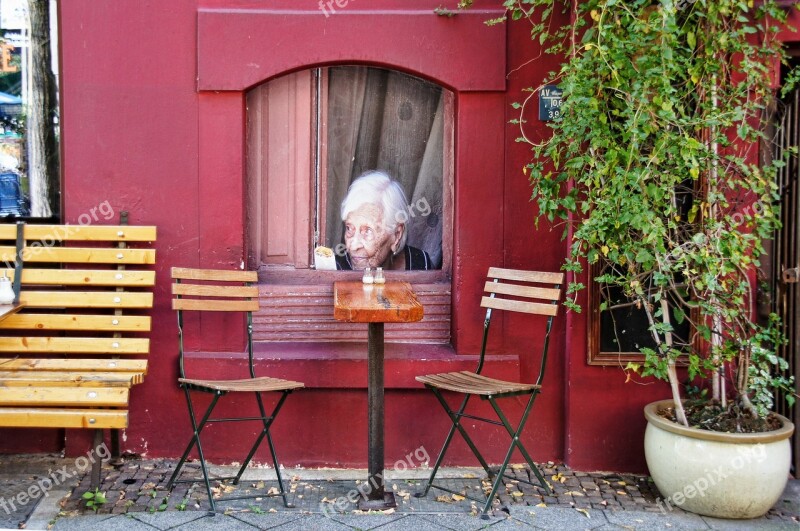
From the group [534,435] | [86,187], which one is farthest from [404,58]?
[534,435]

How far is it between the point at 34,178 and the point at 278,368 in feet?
6.68

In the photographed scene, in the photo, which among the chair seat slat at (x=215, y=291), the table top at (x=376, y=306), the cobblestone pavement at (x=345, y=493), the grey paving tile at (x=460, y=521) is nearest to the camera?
the table top at (x=376, y=306)

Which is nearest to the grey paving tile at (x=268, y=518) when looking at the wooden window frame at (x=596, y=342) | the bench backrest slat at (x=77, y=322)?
the bench backrest slat at (x=77, y=322)

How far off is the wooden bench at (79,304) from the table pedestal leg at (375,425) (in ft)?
4.42

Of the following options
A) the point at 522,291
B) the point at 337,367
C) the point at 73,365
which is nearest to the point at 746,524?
the point at 522,291

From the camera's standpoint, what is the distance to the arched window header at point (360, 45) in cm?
532

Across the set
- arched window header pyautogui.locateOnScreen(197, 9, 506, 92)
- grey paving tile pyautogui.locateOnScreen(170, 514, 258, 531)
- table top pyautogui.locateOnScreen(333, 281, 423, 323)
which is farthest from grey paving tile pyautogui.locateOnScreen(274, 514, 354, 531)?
arched window header pyautogui.locateOnScreen(197, 9, 506, 92)

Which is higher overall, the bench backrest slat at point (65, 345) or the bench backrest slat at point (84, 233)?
the bench backrest slat at point (84, 233)

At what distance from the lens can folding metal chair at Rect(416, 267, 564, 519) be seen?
4.76 metres

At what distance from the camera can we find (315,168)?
579 centimetres

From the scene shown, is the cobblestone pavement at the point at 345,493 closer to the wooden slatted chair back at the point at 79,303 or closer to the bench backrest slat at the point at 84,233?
the wooden slatted chair back at the point at 79,303

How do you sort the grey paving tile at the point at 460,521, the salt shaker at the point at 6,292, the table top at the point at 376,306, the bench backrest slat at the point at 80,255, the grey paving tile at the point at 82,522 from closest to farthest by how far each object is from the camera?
the table top at the point at 376,306 → the grey paving tile at the point at 82,522 → the grey paving tile at the point at 460,521 → the salt shaker at the point at 6,292 → the bench backrest slat at the point at 80,255

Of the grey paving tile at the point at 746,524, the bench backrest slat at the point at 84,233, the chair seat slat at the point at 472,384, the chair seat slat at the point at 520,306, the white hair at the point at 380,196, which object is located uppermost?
the white hair at the point at 380,196

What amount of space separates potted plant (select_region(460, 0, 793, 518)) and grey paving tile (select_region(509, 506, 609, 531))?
0.45 meters
